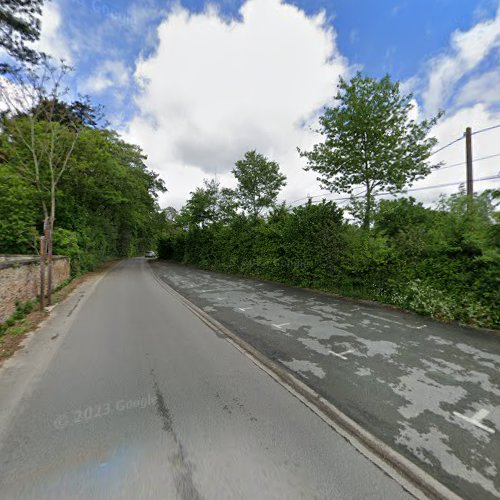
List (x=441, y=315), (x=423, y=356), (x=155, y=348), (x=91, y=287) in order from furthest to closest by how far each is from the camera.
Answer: (x=91, y=287) < (x=441, y=315) < (x=155, y=348) < (x=423, y=356)

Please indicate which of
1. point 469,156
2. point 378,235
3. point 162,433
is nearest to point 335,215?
point 378,235

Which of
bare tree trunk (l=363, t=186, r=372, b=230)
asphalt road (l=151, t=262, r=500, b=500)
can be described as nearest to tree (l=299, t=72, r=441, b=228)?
bare tree trunk (l=363, t=186, r=372, b=230)

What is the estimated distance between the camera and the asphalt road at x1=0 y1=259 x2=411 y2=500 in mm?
1692

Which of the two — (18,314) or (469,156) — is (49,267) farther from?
(469,156)

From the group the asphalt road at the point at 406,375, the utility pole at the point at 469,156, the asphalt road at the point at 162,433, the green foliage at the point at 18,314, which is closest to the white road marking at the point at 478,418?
the asphalt road at the point at 406,375

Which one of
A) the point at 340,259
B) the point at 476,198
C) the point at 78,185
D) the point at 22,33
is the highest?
the point at 22,33

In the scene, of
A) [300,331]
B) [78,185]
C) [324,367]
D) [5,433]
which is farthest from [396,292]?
[78,185]

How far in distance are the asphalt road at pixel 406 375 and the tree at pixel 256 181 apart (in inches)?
867

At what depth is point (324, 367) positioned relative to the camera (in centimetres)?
345

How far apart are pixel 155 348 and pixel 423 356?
4.52 metres

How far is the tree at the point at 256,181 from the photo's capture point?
27156mm

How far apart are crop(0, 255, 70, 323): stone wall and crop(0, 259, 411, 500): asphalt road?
2041mm

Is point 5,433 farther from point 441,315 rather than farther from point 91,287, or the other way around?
point 91,287

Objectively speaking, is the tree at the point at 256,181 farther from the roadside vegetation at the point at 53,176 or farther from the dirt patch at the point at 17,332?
the dirt patch at the point at 17,332
